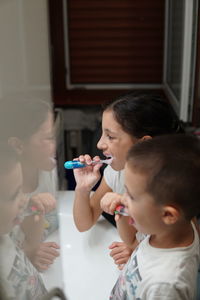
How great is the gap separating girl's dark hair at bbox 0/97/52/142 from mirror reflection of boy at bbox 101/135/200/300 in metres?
0.24

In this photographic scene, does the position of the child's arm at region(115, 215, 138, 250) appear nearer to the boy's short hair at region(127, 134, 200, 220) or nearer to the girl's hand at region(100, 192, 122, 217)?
the girl's hand at region(100, 192, 122, 217)

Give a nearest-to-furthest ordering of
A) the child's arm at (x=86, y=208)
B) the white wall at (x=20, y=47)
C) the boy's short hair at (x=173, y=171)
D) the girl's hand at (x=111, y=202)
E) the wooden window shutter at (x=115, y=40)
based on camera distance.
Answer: the white wall at (x=20, y=47)
the boy's short hair at (x=173, y=171)
the girl's hand at (x=111, y=202)
the child's arm at (x=86, y=208)
the wooden window shutter at (x=115, y=40)

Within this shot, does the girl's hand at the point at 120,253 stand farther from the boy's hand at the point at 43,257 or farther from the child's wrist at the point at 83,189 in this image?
the boy's hand at the point at 43,257

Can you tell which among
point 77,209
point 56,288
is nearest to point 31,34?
point 56,288

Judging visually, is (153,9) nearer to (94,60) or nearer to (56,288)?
(94,60)

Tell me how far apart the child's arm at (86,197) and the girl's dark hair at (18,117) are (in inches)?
20.1

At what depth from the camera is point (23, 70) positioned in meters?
0.37

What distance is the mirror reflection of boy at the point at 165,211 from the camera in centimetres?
60

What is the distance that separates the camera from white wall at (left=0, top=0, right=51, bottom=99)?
319mm

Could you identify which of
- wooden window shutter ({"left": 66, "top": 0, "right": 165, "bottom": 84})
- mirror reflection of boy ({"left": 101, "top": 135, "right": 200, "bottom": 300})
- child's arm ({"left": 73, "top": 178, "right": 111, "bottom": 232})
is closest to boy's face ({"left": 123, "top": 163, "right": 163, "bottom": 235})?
mirror reflection of boy ({"left": 101, "top": 135, "right": 200, "bottom": 300})

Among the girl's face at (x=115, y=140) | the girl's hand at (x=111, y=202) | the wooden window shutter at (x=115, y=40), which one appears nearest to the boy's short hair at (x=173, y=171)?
the girl's hand at (x=111, y=202)

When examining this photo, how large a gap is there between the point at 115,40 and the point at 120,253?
4.61 feet

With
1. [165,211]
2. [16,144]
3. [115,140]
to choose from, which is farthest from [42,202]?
[115,140]

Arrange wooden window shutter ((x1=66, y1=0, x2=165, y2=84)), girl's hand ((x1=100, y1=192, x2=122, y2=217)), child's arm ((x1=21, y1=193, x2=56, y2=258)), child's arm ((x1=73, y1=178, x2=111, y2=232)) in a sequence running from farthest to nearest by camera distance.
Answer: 1. wooden window shutter ((x1=66, y1=0, x2=165, y2=84))
2. child's arm ((x1=73, y1=178, x2=111, y2=232))
3. girl's hand ((x1=100, y1=192, x2=122, y2=217))
4. child's arm ((x1=21, y1=193, x2=56, y2=258))
